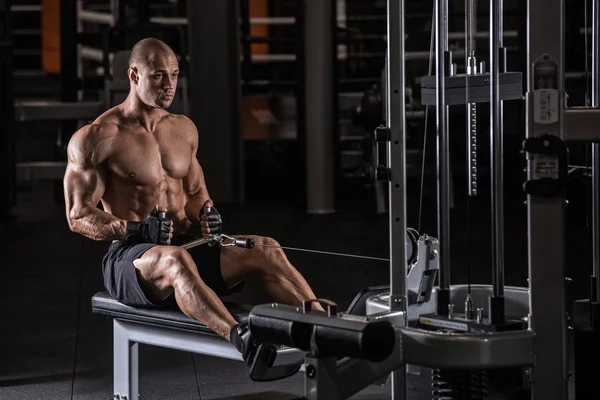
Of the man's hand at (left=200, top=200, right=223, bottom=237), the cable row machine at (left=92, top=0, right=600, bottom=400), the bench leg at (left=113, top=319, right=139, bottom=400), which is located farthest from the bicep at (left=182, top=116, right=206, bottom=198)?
the cable row machine at (left=92, top=0, right=600, bottom=400)

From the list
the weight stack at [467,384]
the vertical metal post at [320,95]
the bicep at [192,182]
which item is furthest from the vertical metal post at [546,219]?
the vertical metal post at [320,95]

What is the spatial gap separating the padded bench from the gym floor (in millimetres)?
223

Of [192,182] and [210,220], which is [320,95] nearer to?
[192,182]

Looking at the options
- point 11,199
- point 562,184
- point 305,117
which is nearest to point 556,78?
point 562,184

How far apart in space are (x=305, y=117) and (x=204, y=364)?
3.40m

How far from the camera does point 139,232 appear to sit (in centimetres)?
317

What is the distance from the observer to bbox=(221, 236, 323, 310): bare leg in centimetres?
325

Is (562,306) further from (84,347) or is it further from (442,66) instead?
(84,347)

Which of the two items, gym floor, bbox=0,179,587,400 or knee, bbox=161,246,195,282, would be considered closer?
knee, bbox=161,246,195,282

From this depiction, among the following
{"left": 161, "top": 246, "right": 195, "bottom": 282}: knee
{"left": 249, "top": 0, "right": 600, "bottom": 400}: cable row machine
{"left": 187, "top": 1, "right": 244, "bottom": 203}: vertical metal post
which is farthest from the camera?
{"left": 187, "top": 1, "right": 244, "bottom": 203}: vertical metal post

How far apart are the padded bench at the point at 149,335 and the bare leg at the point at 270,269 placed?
0.17 metres

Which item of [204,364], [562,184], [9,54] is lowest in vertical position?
[204,364]

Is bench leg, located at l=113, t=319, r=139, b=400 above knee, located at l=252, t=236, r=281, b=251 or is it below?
below

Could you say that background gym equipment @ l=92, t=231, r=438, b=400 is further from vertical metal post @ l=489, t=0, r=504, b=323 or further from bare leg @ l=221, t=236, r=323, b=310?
vertical metal post @ l=489, t=0, r=504, b=323
